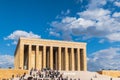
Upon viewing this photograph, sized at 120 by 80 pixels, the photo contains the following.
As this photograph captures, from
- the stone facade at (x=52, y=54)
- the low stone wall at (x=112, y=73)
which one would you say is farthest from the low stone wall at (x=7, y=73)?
the low stone wall at (x=112, y=73)

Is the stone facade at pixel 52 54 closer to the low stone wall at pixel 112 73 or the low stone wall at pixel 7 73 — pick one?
the low stone wall at pixel 112 73

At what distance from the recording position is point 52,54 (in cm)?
8200

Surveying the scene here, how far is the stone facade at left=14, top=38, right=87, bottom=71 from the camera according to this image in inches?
3145

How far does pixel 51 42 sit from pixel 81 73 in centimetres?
2163

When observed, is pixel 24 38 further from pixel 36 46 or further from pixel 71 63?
pixel 71 63

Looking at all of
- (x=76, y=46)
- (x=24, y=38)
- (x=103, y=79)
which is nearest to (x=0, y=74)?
(x=24, y=38)

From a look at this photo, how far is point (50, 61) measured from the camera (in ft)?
267

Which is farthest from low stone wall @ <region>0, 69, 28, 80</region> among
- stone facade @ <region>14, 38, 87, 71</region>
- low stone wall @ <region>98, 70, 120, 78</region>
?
low stone wall @ <region>98, 70, 120, 78</region>

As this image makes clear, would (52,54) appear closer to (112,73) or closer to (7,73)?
(112,73)

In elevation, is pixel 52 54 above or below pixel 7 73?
above

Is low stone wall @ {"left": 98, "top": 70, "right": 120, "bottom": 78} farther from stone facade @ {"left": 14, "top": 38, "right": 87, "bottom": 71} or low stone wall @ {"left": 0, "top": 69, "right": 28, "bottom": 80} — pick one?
low stone wall @ {"left": 0, "top": 69, "right": 28, "bottom": 80}

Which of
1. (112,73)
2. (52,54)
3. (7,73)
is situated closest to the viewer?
(7,73)

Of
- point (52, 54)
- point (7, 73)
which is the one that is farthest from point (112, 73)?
point (7, 73)

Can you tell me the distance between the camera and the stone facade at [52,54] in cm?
7988
